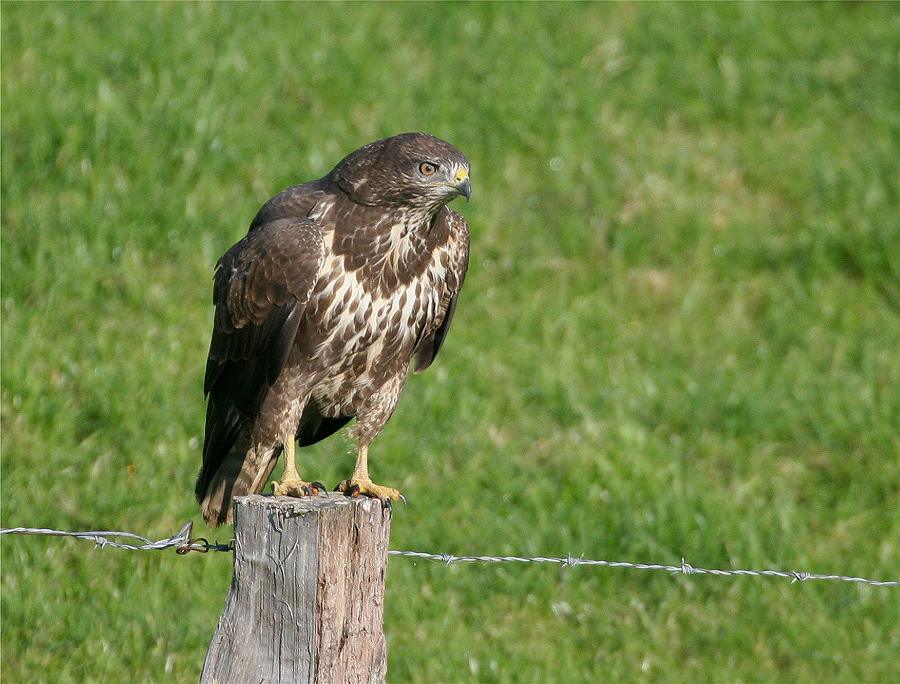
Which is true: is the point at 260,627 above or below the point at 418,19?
below

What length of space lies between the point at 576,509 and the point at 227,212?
3.23m

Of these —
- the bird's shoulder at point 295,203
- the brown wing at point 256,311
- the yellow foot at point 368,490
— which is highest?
the bird's shoulder at point 295,203

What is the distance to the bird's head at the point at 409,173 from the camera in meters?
3.91

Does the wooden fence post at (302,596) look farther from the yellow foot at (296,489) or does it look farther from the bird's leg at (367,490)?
the bird's leg at (367,490)

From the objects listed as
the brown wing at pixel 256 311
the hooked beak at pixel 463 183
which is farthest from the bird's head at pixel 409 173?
the brown wing at pixel 256 311

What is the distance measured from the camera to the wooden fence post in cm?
295

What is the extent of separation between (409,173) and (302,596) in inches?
63.8

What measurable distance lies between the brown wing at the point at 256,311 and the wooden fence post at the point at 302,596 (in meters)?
1.08

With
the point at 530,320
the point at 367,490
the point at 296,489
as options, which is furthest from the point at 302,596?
→ the point at 530,320

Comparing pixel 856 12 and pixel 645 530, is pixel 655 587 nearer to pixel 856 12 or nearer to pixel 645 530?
pixel 645 530

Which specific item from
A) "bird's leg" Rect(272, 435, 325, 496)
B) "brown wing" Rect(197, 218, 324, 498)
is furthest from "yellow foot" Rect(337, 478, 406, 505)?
"brown wing" Rect(197, 218, 324, 498)

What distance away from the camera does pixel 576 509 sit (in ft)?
20.0

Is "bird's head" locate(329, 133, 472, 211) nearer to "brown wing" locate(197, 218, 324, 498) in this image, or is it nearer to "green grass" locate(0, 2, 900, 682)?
"brown wing" locate(197, 218, 324, 498)

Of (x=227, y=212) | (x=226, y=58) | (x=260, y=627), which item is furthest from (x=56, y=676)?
(x=226, y=58)
